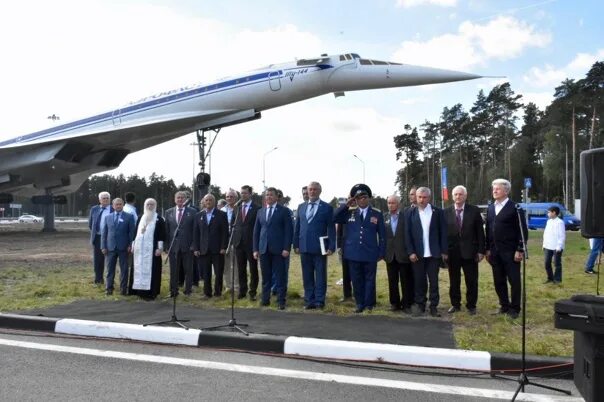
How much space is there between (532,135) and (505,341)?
231 feet

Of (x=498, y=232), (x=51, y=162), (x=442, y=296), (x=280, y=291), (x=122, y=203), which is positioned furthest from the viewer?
(x=51, y=162)

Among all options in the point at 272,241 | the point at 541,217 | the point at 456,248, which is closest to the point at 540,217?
the point at 541,217

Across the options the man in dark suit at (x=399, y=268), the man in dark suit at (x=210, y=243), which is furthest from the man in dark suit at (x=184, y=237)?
the man in dark suit at (x=399, y=268)

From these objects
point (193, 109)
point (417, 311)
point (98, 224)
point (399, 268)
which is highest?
point (193, 109)

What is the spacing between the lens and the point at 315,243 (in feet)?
25.2

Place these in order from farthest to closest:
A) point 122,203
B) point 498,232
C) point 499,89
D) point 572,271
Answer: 1. point 499,89
2. point 572,271
3. point 122,203
4. point 498,232

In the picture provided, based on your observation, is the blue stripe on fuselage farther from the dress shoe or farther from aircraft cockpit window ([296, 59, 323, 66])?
the dress shoe

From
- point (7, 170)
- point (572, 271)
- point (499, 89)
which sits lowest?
point (572, 271)

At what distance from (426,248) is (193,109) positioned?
13271mm

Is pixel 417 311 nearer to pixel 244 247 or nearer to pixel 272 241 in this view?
pixel 272 241

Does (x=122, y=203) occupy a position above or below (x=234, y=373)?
above

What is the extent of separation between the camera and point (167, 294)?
9.14 m

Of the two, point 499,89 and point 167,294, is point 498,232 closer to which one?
point 167,294

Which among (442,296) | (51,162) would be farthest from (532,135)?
(442,296)
